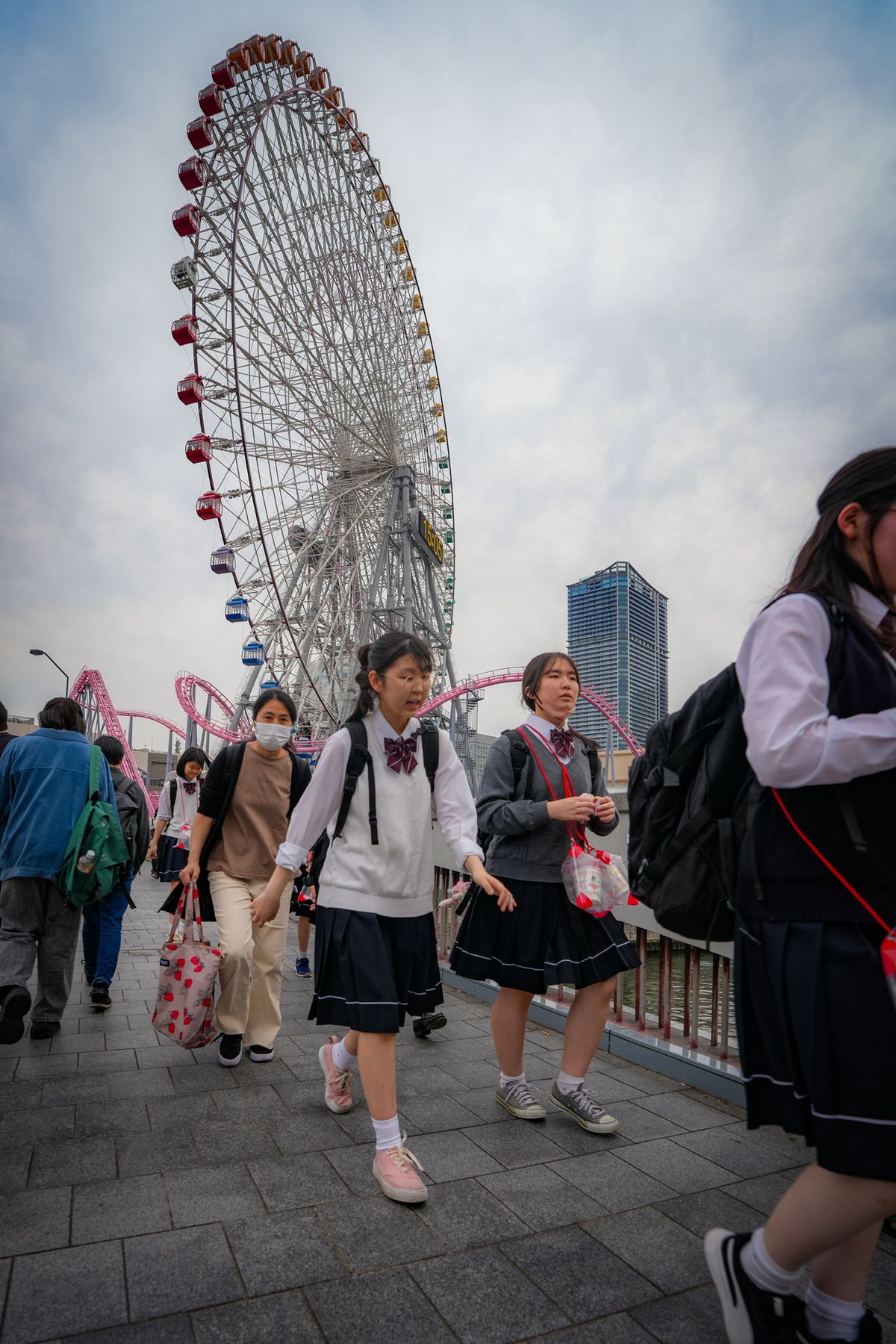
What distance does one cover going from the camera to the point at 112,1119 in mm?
3199

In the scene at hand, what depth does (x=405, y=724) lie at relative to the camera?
3031mm

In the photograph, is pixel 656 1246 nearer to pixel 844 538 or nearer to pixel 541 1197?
pixel 541 1197

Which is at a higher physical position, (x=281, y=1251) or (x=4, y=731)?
(x=4, y=731)

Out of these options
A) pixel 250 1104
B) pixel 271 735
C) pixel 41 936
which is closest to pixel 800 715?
pixel 250 1104

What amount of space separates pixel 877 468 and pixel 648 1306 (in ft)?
6.44

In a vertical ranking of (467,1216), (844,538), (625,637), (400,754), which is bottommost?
(467,1216)

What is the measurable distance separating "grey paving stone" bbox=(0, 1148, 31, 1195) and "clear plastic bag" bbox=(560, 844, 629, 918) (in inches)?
80.5

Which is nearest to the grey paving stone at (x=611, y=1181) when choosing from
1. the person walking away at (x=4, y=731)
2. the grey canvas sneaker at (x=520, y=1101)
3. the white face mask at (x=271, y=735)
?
the grey canvas sneaker at (x=520, y=1101)

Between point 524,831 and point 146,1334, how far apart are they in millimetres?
1886

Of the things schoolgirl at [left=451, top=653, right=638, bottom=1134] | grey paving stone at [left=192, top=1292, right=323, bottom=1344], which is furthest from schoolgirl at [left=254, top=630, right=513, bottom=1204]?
grey paving stone at [left=192, top=1292, right=323, bottom=1344]

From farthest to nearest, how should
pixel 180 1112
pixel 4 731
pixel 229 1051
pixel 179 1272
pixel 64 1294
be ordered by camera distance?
pixel 4 731
pixel 229 1051
pixel 180 1112
pixel 179 1272
pixel 64 1294

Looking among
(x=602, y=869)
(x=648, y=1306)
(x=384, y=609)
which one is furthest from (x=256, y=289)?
(x=648, y=1306)

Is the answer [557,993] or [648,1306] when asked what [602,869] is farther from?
[557,993]

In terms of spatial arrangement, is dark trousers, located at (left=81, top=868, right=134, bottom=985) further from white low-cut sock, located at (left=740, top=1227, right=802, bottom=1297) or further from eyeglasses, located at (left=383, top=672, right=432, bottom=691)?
white low-cut sock, located at (left=740, top=1227, right=802, bottom=1297)
